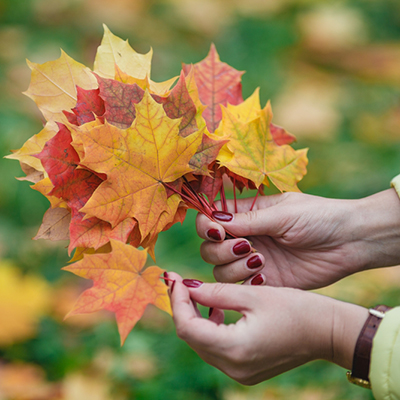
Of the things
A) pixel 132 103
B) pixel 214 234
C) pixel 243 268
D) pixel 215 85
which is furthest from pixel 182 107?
pixel 243 268

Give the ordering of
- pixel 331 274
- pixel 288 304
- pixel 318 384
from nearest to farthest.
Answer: pixel 288 304
pixel 331 274
pixel 318 384

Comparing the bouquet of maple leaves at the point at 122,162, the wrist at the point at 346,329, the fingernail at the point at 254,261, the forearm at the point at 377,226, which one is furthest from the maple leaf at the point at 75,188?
the forearm at the point at 377,226

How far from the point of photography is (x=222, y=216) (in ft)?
3.32

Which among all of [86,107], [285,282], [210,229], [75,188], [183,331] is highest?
[86,107]

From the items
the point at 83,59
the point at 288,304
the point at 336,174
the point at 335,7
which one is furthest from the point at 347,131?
the point at 288,304

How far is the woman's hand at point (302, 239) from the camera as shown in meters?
1.02

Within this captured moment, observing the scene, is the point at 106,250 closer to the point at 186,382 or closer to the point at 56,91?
the point at 56,91

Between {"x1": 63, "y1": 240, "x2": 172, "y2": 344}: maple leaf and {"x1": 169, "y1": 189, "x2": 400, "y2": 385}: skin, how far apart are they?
0.10 m

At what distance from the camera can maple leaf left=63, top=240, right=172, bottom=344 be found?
0.79 metres

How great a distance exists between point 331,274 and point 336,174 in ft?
4.20

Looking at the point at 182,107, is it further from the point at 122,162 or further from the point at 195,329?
the point at 195,329

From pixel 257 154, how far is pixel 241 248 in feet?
0.77

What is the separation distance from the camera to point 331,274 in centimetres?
120

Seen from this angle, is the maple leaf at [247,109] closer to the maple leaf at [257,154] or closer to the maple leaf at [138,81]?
the maple leaf at [257,154]
